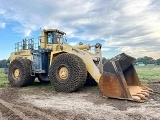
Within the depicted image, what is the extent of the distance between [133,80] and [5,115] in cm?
546

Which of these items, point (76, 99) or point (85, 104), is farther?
point (76, 99)

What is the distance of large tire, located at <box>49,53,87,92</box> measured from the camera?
9.12m

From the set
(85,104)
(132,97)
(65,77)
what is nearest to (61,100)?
(85,104)

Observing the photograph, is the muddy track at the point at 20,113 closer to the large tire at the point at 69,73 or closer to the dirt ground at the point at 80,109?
the dirt ground at the point at 80,109

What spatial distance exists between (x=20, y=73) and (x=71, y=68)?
3.61 m

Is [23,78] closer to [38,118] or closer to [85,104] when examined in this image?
[85,104]

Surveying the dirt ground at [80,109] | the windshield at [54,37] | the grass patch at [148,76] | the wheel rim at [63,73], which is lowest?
the dirt ground at [80,109]

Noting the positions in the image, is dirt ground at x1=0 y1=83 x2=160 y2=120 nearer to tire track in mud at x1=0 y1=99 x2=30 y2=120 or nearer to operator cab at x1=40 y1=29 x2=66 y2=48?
tire track in mud at x1=0 y1=99 x2=30 y2=120

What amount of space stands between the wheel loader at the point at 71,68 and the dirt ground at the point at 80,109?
49 cm

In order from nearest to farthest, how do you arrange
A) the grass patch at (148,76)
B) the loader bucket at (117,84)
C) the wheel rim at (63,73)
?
1. the loader bucket at (117,84)
2. the wheel rim at (63,73)
3. the grass patch at (148,76)

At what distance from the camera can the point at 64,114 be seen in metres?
5.97

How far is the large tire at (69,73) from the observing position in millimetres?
9117

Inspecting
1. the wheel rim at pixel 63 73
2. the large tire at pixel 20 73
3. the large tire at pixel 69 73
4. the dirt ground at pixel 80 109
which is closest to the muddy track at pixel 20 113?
the dirt ground at pixel 80 109

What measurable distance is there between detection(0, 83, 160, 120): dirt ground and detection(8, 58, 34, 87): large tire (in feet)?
10.4
